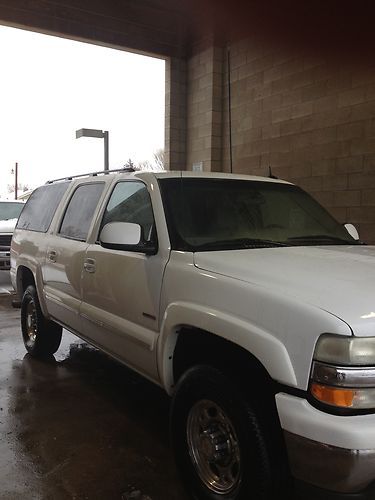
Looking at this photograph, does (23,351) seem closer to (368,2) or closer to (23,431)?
(23,431)

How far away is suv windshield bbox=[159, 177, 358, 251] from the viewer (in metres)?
3.14

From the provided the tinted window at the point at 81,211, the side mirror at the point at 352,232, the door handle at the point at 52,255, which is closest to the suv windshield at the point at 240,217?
the side mirror at the point at 352,232

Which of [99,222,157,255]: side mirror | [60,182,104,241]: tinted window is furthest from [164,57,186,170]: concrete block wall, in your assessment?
[99,222,157,255]: side mirror

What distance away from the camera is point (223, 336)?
2.37 meters

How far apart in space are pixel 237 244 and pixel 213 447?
3.88 ft

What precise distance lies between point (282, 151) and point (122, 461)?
7.31 meters

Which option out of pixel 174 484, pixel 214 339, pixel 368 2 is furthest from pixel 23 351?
pixel 368 2

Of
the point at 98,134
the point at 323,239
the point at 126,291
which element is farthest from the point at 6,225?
the point at 323,239

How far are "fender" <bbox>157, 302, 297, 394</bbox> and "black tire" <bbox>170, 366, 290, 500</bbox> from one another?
0.77 ft

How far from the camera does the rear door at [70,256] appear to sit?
420 centimetres

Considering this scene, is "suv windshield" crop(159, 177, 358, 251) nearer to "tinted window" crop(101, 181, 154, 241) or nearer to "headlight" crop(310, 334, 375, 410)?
"tinted window" crop(101, 181, 154, 241)

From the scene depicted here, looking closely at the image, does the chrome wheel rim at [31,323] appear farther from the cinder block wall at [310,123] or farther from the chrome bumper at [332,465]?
the cinder block wall at [310,123]

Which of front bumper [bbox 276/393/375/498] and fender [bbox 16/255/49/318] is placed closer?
front bumper [bbox 276/393/375/498]

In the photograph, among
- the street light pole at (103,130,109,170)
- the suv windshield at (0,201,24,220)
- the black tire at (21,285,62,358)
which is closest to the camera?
the black tire at (21,285,62,358)
